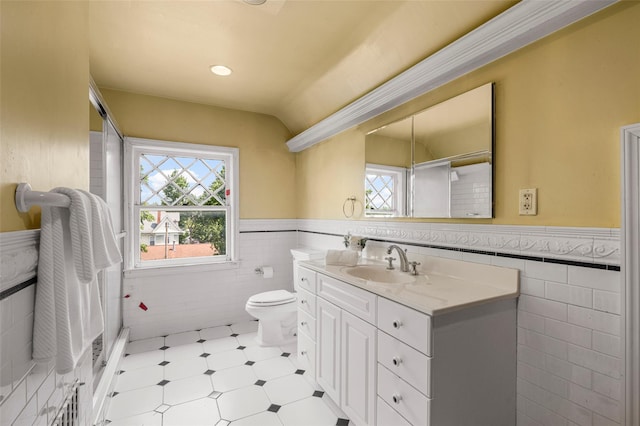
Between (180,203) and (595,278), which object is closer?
(595,278)

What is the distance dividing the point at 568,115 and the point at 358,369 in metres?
1.63

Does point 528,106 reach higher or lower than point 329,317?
higher

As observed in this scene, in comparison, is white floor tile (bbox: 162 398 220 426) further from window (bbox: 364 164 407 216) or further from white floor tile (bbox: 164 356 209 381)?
window (bbox: 364 164 407 216)

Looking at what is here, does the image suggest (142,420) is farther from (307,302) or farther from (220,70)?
(220,70)

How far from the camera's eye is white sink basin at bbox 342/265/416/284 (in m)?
1.99

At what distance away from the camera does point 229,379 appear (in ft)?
7.75

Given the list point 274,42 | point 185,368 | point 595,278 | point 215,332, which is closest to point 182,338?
point 215,332

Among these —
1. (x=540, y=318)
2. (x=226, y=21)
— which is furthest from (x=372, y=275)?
(x=226, y=21)

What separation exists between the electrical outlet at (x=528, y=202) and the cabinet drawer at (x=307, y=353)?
157cm

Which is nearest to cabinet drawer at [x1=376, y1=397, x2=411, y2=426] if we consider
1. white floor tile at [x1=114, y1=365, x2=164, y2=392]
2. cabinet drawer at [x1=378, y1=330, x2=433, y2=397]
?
cabinet drawer at [x1=378, y1=330, x2=433, y2=397]

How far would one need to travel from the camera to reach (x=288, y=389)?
2.23 meters

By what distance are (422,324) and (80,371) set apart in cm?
155

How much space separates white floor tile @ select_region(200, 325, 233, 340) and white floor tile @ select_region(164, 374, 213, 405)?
0.75 m

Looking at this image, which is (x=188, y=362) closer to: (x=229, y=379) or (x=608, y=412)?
(x=229, y=379)
